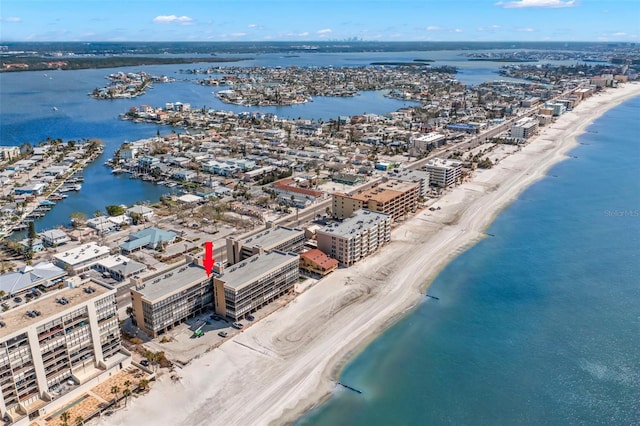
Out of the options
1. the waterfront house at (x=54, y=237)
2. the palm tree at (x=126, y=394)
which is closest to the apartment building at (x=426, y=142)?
the waterfront house at (x=54, y=237)

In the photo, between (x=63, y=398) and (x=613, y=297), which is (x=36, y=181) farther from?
(x=613, y=297)

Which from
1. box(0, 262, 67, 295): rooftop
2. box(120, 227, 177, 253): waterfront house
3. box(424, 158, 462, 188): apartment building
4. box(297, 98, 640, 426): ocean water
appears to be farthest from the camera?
box(424, 158, 462, 188): apartment building

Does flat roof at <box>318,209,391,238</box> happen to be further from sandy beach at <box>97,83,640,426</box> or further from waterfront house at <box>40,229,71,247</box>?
waterfront house at <box>40,229,71,247</box>

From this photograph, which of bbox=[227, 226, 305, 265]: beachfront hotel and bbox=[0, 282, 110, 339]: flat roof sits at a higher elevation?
bbox=[0, 282, 110, 339]: flat roof

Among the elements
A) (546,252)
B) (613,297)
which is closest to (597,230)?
(546,252)

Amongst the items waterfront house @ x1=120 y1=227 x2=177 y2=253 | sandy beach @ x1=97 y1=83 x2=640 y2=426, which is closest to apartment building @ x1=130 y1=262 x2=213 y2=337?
sandy beach @ x1=97 y1=83 x2=640 y2=426

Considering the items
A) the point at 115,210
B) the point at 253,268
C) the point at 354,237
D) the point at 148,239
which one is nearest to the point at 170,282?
the point at 253,268

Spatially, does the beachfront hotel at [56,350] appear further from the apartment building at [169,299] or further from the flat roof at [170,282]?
the flat roof at [170,282]
